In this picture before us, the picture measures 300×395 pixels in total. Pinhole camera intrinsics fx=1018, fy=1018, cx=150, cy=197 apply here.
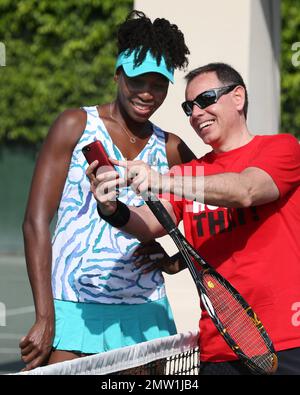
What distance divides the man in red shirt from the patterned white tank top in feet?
0.60

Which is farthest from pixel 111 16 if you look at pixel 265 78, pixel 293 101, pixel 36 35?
pixel 265 78

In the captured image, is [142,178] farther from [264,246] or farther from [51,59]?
[51,59]

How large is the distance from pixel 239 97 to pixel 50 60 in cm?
1337

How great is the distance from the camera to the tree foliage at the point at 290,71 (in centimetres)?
1470

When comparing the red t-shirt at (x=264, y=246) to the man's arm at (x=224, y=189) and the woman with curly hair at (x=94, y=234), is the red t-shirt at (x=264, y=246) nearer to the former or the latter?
the man's arm at (x=224, y=189)

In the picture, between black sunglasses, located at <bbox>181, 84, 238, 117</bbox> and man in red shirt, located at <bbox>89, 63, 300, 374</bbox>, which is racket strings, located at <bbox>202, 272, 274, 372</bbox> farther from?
black sunglasses, located at <bbox>181, 84, 238, 117</bbox>

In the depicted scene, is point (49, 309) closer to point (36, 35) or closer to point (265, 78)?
point (265, 78)

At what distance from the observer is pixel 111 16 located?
16.1 metres

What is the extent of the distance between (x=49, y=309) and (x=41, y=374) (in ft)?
2.44

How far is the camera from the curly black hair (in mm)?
3689

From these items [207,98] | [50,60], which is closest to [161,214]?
[207,98]

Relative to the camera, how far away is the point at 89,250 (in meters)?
3.66

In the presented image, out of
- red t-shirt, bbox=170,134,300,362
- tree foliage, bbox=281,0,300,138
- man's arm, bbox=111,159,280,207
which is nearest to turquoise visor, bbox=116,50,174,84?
red t-shirt, bbox=170,134,300,362
